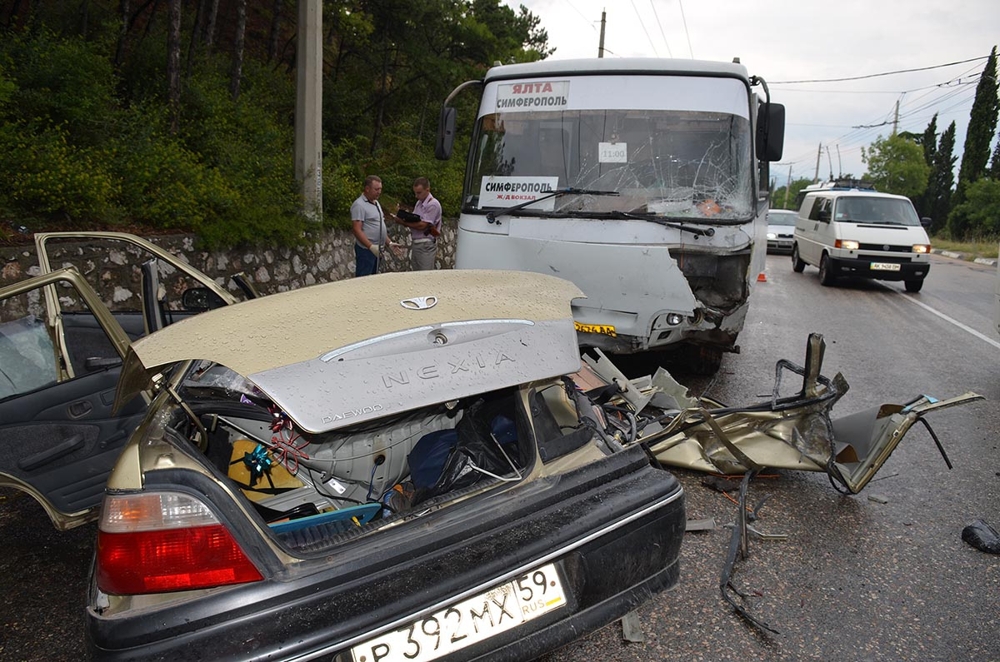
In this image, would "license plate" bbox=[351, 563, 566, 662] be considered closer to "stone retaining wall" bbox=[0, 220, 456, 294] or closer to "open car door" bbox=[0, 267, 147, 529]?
"open car door" bbox=[0, 267, 147, 529]

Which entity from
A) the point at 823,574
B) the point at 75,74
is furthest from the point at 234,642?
the point at 75,74

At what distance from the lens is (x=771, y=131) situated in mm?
5770

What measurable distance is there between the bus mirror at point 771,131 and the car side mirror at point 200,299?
4.39 metres

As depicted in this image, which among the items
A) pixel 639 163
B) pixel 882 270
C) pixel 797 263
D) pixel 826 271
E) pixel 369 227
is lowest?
pixel 797 263

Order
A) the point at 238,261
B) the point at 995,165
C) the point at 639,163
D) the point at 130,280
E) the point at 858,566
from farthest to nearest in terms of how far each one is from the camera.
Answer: the point at 995,165 → the point at 238,261 → the point at 130,280 → the point at 639,163 → the point at 858,566

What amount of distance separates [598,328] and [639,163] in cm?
134

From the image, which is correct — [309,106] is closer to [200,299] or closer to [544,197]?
[544,197]

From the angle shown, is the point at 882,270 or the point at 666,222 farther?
the point at 882,270

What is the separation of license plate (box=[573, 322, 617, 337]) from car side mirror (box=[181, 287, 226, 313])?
8.66 feet

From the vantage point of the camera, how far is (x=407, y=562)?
196 centimetres

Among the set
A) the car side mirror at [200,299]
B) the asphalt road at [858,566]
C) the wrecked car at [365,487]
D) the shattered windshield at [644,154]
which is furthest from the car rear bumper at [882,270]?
the car side mirror at [200,299]

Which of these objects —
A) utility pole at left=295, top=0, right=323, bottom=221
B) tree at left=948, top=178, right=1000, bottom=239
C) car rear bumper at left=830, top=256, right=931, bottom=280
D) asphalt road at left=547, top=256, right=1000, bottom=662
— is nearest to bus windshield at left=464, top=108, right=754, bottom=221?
asphalt road at left=547, top=256, right=1000, bottom=662

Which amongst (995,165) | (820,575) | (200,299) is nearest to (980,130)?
(995,165)

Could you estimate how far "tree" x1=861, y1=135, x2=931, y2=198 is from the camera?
149ft
